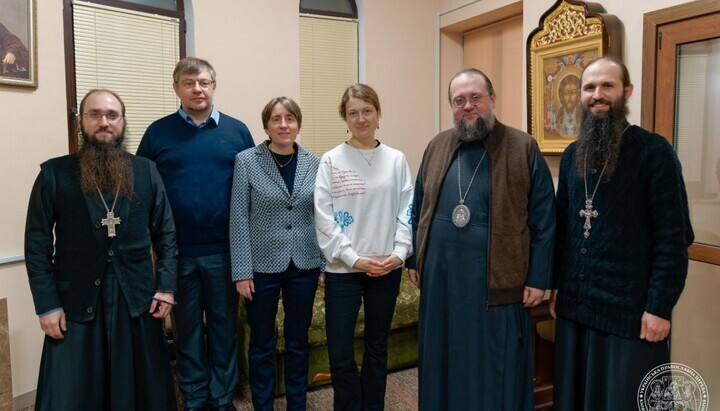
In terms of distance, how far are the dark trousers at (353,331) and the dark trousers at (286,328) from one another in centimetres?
13

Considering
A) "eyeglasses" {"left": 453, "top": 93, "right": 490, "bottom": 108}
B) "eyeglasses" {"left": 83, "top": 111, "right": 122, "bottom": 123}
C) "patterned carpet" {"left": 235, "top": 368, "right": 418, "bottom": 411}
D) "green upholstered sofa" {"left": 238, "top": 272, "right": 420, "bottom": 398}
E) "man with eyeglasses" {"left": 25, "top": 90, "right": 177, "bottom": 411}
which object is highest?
"eyeglasses" {"left": 453, "top": 93, "right": 490, "bottom": 108}

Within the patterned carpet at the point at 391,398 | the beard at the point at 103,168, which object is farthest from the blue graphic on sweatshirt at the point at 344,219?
the patterned carpet at the point at 391,398

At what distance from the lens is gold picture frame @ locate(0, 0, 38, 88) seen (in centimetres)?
261

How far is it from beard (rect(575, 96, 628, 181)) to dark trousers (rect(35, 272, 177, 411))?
5.88ft

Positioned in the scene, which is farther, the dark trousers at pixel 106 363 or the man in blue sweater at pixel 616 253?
the dark trousers at pixel 106 363

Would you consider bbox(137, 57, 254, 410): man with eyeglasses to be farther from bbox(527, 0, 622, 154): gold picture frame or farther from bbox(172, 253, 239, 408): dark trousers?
bbox(527, 0, 622, 154): gold picture frame

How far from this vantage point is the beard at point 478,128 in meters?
2.07

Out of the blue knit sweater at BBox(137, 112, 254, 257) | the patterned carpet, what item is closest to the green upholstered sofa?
the patterned carpet

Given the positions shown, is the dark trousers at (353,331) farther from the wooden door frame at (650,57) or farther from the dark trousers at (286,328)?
the wooden door frame at (650,57)

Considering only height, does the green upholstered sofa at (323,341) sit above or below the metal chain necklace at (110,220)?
below

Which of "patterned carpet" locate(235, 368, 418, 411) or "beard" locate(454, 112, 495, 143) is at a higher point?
"beard" locate(454, 112, 495, 143)

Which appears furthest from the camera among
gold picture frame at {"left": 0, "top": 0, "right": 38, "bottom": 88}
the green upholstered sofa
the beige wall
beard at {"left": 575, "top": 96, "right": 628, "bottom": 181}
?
the green upholstered sofa

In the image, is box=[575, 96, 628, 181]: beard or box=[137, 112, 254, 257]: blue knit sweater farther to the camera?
box=[137, 112, 254, 257]: blue knit sweater

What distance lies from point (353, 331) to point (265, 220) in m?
0.60
